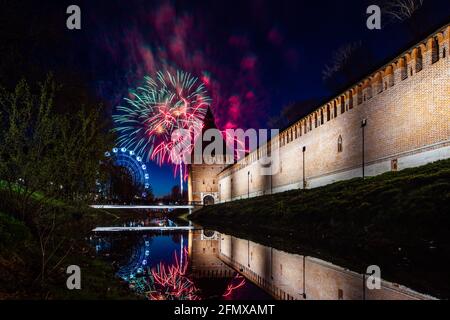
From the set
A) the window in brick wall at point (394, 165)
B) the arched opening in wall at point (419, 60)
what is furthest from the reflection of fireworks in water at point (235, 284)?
the arched opening in wall at point (419, 60)

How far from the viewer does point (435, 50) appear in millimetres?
17453

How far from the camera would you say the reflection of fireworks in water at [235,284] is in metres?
6.18

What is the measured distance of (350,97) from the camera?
84.5ft

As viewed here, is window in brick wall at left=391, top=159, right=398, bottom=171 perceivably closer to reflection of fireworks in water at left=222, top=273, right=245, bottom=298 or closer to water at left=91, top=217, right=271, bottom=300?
water at left=91, top=217, right=271, bottom=300

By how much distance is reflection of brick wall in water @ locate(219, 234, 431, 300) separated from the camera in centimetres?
556

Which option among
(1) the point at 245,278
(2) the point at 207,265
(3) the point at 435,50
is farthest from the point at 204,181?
(1) the point at 245,278

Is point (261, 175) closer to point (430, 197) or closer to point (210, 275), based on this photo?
point (430, 197)

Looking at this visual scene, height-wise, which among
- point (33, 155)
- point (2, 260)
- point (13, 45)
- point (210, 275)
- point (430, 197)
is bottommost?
point (210, 275)

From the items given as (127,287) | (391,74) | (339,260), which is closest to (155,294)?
(127,287)

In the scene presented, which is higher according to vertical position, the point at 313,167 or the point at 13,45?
the point at 13,45

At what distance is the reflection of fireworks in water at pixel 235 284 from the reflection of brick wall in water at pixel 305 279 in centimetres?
18

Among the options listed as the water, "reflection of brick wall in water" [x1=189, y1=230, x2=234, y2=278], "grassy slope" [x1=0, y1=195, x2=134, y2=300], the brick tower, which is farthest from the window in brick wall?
the brick tower
